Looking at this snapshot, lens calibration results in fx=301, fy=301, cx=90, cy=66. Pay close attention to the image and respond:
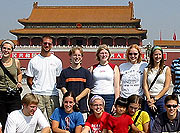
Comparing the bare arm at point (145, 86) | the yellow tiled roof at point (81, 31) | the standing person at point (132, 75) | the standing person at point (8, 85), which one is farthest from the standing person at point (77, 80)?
the yellow tiled roof at point (81, 31)

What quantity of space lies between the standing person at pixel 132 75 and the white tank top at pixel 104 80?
0.17 metres

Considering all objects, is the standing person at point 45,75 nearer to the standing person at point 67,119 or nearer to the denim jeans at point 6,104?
the denim jeans at point 6,104

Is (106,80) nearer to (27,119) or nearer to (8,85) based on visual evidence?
(27,119)

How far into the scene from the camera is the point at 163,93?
384cm

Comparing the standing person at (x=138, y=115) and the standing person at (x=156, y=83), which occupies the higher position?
the standing person at (x=156, y=83)

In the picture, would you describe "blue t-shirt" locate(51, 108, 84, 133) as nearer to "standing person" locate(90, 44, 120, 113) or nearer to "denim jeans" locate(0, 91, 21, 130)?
"standing person" locate(90, 44, 120, 113)

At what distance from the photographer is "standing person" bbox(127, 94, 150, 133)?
3.66 meters

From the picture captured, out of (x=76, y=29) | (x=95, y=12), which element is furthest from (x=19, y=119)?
(x=95, y=12)

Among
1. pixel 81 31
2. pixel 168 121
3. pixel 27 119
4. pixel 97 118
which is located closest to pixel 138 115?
pixel 168 121

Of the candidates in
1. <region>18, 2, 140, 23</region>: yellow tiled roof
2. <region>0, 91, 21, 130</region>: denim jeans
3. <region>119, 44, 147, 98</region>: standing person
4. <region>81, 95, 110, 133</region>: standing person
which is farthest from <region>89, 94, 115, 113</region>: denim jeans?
<region>18, 2, 140, 23</region>: yellow tiled roof

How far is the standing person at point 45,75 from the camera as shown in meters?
4.08

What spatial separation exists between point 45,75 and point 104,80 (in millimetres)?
805

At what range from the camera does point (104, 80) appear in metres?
4.01

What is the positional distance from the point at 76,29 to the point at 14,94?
68.0 feet
